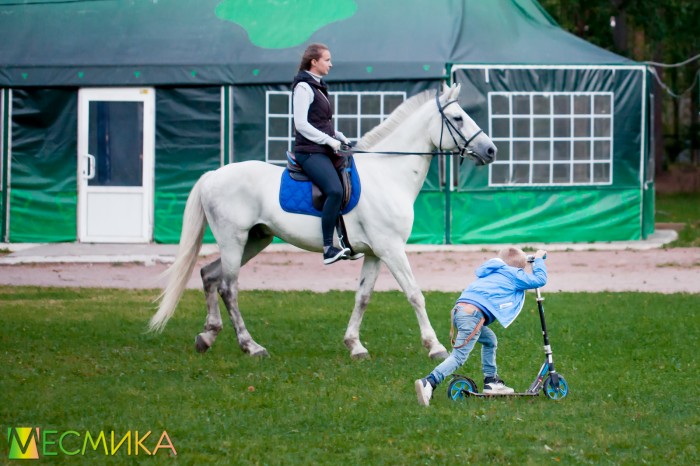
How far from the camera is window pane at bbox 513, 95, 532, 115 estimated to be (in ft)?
65.3

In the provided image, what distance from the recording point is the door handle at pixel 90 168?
20.1 m

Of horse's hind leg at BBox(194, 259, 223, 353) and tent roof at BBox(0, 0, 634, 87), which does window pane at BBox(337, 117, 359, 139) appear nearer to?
tent roof at BBox(0, 0, 634, 87)

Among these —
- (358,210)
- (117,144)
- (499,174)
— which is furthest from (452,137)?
(117,144)

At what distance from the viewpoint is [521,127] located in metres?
20.0

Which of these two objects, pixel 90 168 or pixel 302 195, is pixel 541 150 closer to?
pixel 90 168

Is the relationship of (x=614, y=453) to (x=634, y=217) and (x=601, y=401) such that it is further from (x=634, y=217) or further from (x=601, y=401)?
(x=634, y=217)

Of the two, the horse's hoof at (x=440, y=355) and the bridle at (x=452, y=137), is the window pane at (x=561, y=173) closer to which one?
the bridle at (x=452, y=137)

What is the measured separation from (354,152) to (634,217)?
1109 centimetres

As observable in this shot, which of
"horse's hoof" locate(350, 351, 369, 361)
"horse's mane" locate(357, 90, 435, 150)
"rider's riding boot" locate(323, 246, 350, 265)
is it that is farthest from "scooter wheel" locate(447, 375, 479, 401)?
"horse's mane" locate(357, 90, 435, 150)

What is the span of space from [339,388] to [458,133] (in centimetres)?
281

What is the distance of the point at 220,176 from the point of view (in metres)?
10.6

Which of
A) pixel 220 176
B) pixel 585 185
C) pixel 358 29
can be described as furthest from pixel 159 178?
pixel 220 176

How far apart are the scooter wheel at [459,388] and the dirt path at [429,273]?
22.3 ft

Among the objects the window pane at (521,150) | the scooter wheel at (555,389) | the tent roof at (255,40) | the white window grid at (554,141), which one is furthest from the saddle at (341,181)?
the window pane at (521,150)
